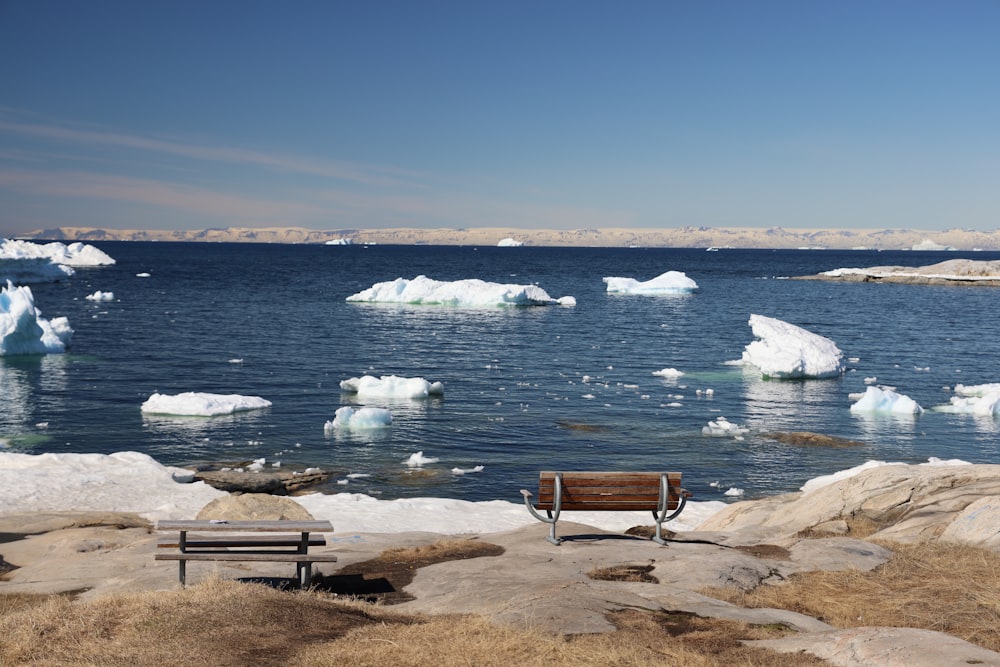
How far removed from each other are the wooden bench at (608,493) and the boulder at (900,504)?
7.56 feet

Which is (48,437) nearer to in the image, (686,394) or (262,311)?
(686,394)

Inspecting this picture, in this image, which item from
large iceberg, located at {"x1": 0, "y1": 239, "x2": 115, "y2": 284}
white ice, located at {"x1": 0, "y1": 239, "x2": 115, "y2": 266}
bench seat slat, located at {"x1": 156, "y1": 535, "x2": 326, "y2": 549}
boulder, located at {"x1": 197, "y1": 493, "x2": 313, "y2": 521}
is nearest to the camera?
bench seat slat, located at {"x1": 156, "y1": 535, "x2": 326, "y2": 549}

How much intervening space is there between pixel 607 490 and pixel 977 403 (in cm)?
2543

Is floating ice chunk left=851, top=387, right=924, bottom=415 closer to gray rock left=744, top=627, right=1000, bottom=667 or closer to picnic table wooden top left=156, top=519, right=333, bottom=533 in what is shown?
gray rock left=744, top=627, right=1000, bottom=667

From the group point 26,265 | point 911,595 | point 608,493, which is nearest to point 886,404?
point 608,493

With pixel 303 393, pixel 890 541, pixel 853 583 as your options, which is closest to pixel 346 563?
pixel 853 583

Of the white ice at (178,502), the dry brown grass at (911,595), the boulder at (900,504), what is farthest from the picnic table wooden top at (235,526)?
the boulder at (900,504)

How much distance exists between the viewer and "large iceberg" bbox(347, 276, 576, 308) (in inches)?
2840

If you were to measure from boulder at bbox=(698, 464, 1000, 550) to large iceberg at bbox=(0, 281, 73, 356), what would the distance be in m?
35.8

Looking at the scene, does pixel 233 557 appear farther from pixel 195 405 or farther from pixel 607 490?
pixel 195 405

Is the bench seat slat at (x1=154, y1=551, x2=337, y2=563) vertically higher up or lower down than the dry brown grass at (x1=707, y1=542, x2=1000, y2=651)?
higher up

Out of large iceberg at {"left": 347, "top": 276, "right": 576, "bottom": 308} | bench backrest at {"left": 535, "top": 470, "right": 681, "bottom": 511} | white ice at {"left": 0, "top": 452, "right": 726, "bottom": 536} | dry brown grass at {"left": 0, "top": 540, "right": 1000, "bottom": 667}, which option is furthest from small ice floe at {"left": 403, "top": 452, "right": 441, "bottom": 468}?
large iceberg at {"left": 347, "top": 276, "right": 576, "bottom": 308}

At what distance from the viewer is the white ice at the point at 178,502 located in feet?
55.1

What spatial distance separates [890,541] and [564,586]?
17.7 feet
